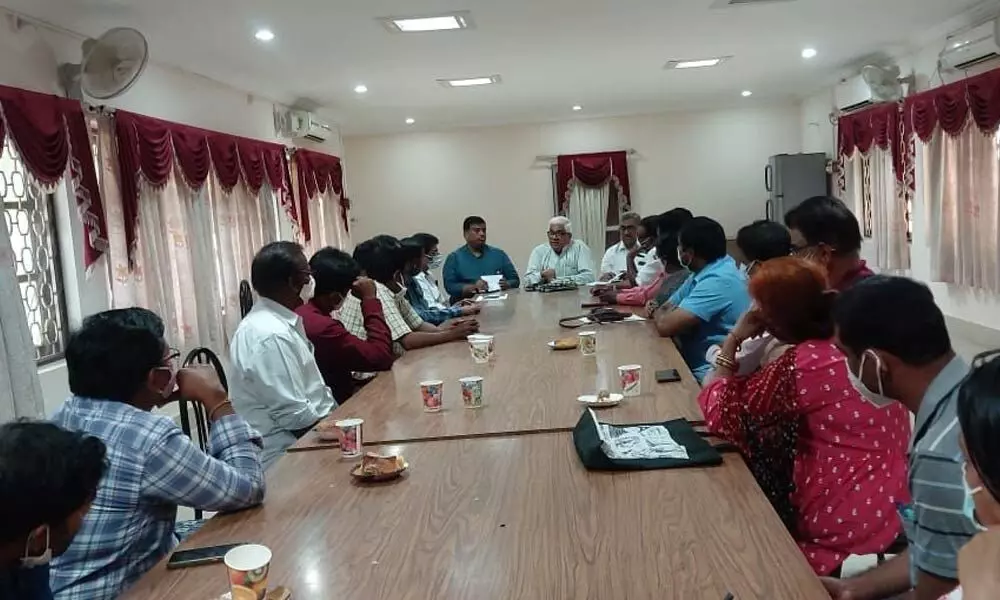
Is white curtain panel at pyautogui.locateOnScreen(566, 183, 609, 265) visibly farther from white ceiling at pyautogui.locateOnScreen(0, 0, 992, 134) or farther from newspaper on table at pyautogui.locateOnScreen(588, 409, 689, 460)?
newspaper on table at pyautogui.locateOnScreen(588, 409, 689, 460)

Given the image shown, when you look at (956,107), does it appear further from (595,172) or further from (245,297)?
(245,297)

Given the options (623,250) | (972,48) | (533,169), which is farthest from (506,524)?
(533,169)

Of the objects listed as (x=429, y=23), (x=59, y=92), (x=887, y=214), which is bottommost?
(x=887, y=214)

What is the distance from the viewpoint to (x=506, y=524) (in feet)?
4.95

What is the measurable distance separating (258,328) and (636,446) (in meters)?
1.33

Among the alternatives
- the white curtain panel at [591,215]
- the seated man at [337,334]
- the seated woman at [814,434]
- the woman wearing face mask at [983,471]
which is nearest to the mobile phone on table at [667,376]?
the seated woman at [814,434]

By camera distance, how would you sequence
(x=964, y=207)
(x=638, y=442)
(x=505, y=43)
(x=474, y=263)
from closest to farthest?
(x=638, y=442) < (x=505, y=43) < (x=964, y=207) < (x=474, y=263)

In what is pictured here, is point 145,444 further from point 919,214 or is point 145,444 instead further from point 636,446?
point 919,214

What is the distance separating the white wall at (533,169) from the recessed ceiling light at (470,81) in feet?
9.86

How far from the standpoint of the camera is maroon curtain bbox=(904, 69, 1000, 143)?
5359mm

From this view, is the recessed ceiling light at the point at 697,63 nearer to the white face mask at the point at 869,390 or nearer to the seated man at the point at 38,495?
the white face mask at the point at 869,390

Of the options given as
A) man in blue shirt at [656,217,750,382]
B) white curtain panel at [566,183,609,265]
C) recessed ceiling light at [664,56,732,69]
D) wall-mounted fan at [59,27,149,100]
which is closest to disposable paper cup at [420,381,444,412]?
man in blue shirt at [656,217,750,382]

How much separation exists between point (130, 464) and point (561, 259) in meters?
5.15

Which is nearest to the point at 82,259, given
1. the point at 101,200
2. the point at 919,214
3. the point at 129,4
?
the point at 101,200
